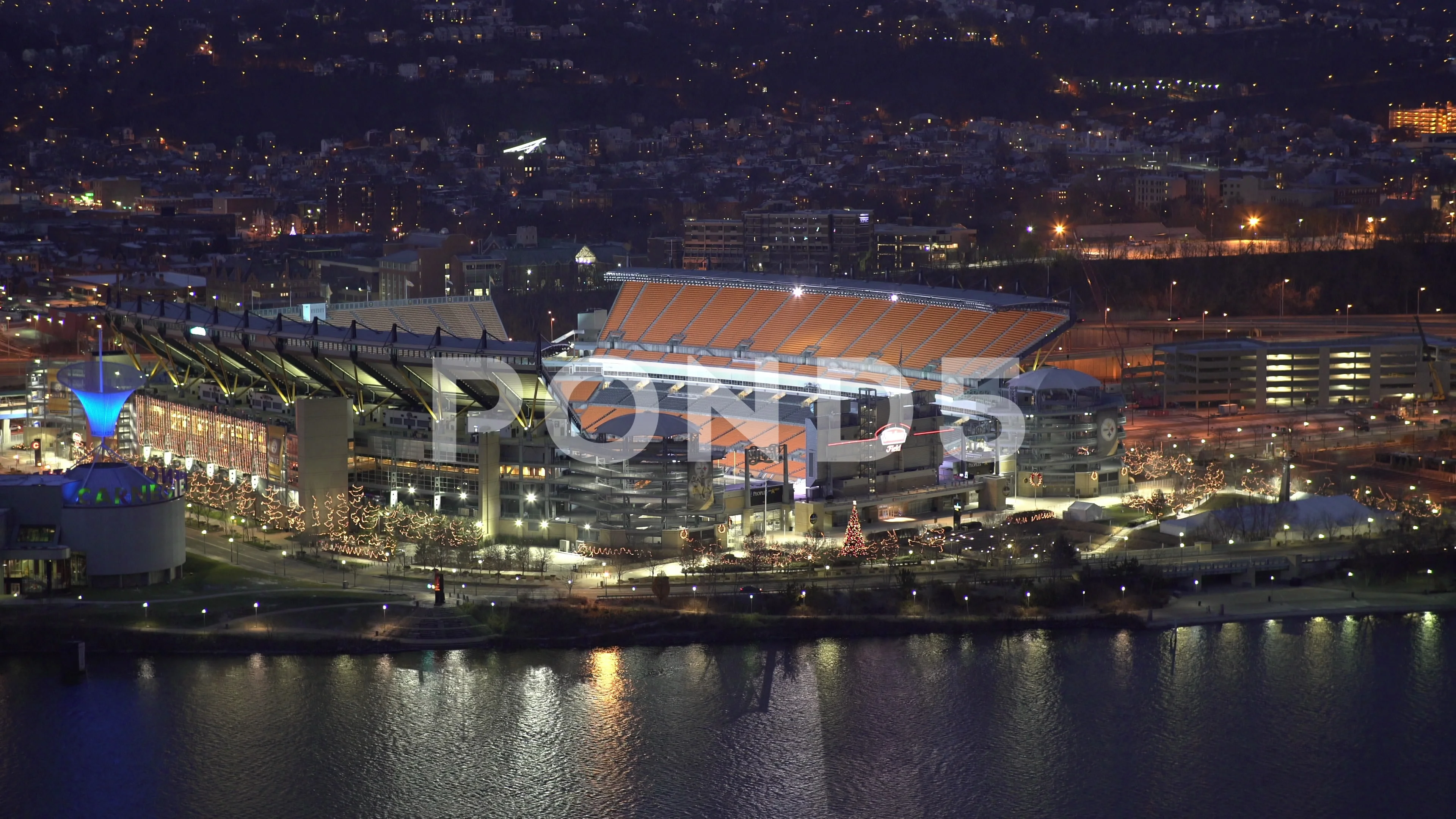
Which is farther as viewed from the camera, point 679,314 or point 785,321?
point 679,314

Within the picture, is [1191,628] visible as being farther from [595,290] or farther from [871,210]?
[871,210]

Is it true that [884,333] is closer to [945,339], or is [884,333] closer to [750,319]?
[945,339]

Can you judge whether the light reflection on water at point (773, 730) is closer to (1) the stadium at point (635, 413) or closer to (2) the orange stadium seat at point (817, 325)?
(1) the stadium at point (635, 413)

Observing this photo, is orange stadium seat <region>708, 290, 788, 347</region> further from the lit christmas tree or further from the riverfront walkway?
A: the riverfront walkway

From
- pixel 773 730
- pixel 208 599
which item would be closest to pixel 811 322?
pixel 208 599

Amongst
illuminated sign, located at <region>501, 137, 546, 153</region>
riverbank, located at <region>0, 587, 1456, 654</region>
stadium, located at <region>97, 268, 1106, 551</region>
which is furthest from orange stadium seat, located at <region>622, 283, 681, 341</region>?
illuminated sign, located at <region>501, 137, 546, 153</region>

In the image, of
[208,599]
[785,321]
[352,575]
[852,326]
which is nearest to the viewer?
[208,599]
